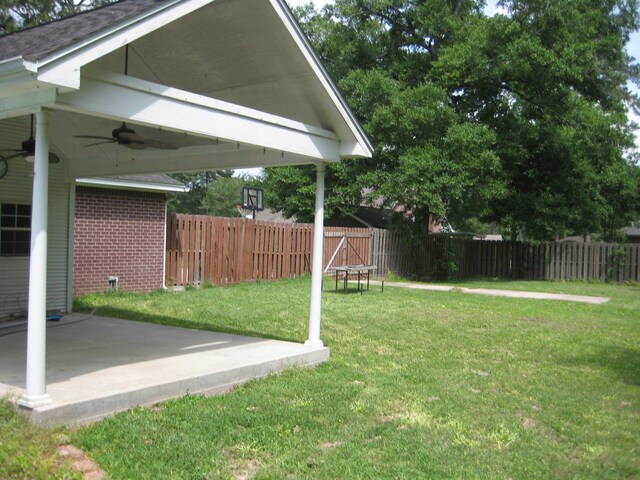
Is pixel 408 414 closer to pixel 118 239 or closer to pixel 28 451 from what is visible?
pixel 28 451

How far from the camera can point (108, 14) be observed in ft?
18.4

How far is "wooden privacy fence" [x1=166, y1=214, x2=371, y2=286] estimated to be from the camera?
50.8ft

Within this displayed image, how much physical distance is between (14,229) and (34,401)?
5.67 m

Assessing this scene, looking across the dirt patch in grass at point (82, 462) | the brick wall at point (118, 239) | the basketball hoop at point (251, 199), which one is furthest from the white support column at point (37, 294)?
the basketball hoop at point (251, 199)

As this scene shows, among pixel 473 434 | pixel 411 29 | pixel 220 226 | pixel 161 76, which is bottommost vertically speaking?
pixel 473 434

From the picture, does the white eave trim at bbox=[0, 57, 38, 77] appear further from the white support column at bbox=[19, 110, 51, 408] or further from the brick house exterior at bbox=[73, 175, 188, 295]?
the brick house exterior at bbox=[73, 175, 188, 295]

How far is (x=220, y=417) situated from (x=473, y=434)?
208cm

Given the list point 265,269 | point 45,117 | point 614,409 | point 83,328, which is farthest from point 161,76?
point 265,269

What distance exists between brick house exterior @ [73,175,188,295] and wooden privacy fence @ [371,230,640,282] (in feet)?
28.5

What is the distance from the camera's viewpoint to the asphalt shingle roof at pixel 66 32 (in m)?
4.51

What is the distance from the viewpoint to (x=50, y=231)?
972 centimetres

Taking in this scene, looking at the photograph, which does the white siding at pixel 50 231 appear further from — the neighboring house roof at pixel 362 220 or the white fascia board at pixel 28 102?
the neighboring house roof at pixel 362 220

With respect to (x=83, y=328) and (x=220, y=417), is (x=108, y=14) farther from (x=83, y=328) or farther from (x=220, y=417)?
(x=83, y=328)

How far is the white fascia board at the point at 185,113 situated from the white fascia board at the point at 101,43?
251mm
